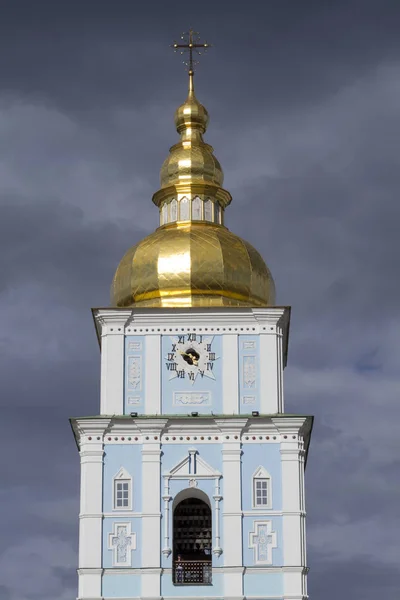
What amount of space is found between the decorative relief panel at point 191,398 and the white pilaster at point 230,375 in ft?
1.28

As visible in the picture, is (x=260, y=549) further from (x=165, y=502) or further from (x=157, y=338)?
(x=157, y=338)

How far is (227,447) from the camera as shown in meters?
39.5

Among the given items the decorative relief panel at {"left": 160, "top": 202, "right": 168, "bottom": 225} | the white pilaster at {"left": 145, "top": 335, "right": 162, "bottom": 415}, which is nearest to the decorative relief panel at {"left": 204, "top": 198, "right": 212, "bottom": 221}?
the decorative relief panel at {"left": 160, "top": 202, "right": 168, "bottom": 225}

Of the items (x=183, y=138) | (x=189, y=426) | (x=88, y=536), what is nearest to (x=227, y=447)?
(x=189, y=426)

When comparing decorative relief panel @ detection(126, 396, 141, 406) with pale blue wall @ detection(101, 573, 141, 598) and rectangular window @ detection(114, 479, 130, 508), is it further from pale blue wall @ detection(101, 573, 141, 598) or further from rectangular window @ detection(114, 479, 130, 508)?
pale blue wall @ detection(101, 573, 141, 598)

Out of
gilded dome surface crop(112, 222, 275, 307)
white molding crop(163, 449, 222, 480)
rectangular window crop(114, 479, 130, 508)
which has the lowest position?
rectangular window crop(114, 479, 130, 508)

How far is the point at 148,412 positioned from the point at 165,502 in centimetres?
218

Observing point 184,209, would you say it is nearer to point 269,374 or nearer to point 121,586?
point 269,374

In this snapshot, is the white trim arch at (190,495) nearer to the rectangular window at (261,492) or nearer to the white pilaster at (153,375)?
the rectangular window at (261,492)

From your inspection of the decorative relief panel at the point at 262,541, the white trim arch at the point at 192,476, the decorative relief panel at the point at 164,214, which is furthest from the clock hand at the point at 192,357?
the decorative relief panel at the point at 164,214

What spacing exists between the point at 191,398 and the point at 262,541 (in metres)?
3.74

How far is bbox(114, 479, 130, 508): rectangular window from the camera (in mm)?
39062

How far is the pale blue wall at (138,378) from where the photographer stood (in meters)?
40.2

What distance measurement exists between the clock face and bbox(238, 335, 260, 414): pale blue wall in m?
0.62
